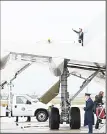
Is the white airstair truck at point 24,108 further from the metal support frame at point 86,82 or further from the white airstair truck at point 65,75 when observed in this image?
Answer: the metal support frame at point 86,82

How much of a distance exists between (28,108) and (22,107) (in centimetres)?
36

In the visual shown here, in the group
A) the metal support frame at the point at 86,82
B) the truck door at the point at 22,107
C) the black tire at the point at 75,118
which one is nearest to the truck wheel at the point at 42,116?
the truck door at the point at 22,107

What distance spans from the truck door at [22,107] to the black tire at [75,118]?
7.36m

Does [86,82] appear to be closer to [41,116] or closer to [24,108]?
[41,116]

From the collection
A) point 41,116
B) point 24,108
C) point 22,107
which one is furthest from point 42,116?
point 22,107

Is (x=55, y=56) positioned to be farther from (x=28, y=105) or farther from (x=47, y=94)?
(x=28, y=105)

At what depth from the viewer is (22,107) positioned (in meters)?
22.4

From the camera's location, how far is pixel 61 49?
14.5 metres

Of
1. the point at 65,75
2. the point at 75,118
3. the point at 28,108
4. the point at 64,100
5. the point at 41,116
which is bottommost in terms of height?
the point at 41,116

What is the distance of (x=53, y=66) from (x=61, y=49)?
0.74 meters

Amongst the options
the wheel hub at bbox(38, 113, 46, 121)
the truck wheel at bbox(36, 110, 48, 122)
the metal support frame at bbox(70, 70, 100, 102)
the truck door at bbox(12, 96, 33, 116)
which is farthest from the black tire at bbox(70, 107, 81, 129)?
the truck door at bbox(12, 96, 33, 116)

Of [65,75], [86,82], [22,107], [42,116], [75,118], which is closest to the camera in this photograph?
[75,118]

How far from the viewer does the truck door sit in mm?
22125

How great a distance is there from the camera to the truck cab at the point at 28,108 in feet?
72.3
